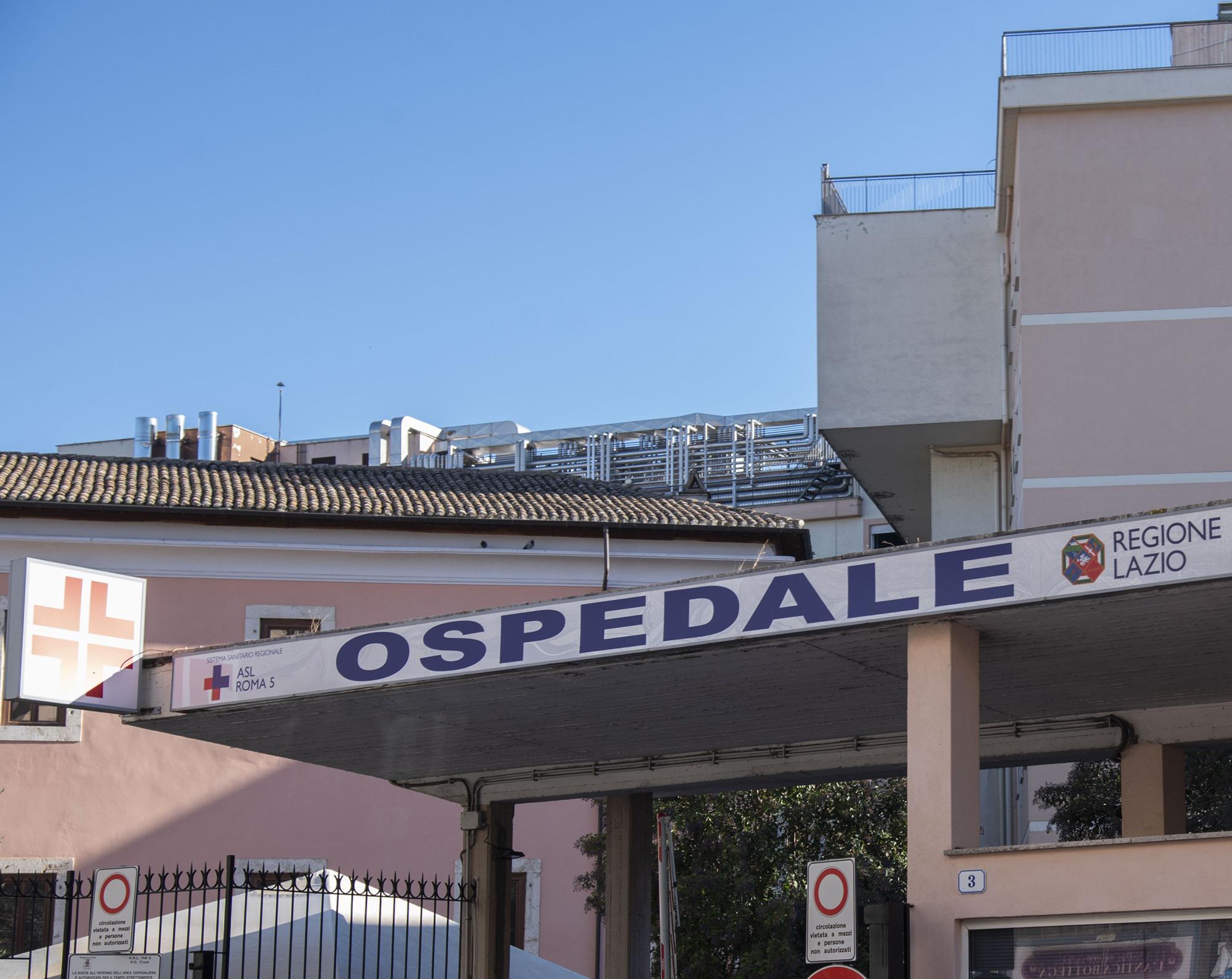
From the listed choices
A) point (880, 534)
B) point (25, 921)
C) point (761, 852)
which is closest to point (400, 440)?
point (880, 534)

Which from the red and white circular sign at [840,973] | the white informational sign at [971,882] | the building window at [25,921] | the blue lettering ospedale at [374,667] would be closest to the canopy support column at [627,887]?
the blue lettering ospedale at [374,667]

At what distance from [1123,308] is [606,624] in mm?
17391

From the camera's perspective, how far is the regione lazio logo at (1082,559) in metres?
10.6

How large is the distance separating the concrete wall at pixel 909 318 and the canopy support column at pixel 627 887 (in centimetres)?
1386

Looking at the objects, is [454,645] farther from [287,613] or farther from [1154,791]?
[287,613]

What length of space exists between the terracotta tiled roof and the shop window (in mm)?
20146

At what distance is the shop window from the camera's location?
33.3 ft

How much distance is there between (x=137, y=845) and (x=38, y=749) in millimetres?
2301

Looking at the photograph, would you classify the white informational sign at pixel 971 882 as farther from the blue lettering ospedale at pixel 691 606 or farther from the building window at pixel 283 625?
the building window at pixel 283 625

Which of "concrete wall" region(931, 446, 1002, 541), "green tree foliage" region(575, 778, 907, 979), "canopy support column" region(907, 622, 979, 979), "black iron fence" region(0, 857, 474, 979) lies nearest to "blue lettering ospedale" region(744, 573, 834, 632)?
"canopy support column" region(907, 622, 979, 979)

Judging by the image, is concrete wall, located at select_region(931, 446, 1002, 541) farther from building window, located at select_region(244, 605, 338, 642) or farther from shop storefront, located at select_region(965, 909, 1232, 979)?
shop storefront, located at select_region(965, 909, 1232, 979)

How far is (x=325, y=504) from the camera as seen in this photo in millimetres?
30672

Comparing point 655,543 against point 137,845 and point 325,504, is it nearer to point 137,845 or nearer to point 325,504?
point 325,504

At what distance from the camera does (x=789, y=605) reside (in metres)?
11.8
